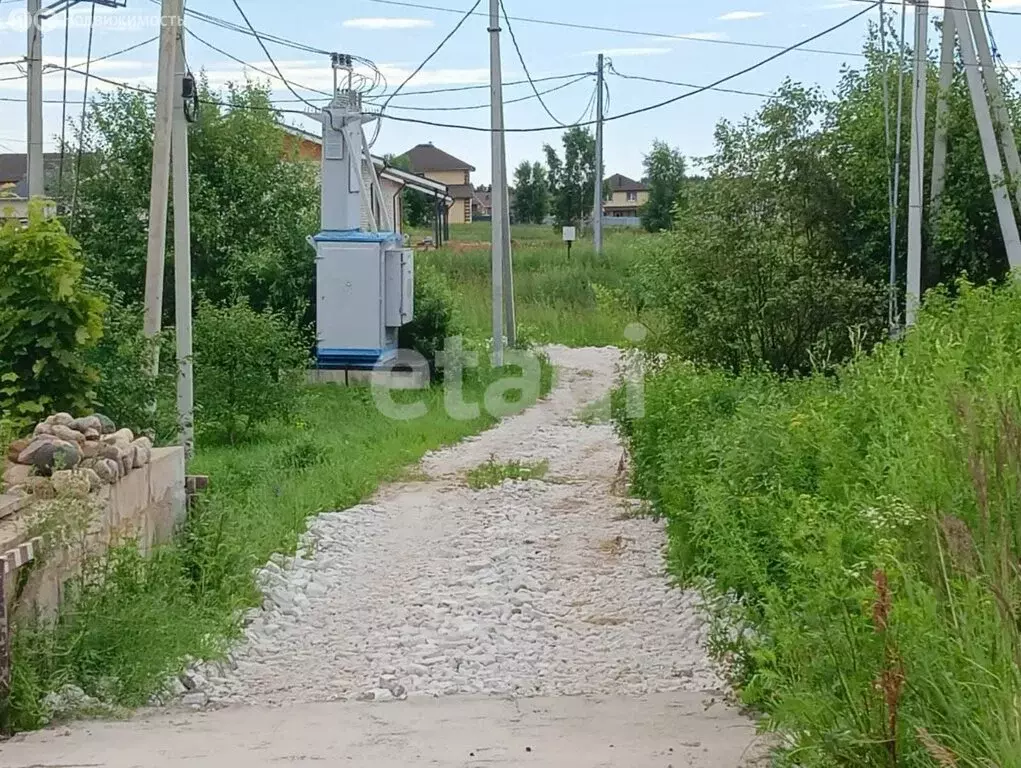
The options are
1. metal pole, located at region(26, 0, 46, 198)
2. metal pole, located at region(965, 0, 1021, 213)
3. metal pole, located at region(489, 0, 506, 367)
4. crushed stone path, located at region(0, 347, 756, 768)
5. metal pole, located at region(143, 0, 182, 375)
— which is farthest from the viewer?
metal pole, located at region(489, 0, 506, 367)

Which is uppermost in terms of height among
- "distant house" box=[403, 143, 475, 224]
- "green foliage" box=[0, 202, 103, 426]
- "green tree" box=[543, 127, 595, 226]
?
"distant house" box=[403, 143, 475, 224]

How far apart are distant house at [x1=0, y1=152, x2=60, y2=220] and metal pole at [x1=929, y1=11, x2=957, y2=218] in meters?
9.25

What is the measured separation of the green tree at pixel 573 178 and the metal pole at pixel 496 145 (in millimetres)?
40917

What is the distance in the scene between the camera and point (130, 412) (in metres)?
10.7

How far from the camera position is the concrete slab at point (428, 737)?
4816mm

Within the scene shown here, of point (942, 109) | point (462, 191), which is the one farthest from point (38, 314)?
point (462, 191)

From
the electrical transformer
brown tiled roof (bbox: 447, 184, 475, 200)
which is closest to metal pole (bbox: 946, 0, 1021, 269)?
the electrical transformer

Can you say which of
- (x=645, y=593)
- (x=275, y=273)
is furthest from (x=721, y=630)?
(x=275, y=273)

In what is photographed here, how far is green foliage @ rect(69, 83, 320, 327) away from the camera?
2159cm

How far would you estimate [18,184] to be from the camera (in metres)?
25.9

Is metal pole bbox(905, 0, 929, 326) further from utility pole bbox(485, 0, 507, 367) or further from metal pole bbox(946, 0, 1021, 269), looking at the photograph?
utility pole bbox(485, 0, 507, 367)

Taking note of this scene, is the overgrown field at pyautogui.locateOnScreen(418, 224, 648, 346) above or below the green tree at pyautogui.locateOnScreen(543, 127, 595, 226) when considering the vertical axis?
below

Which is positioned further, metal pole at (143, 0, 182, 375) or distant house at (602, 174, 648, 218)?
distant house at (602, 174, 648, 218)

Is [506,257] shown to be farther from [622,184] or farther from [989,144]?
[622,184]
